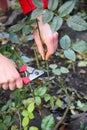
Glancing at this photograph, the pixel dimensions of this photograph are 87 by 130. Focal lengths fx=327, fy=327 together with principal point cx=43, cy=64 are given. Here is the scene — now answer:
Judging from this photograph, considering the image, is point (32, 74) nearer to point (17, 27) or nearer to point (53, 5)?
point (17, 27)

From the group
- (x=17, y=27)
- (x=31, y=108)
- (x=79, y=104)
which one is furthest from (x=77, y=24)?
(x=79, y=104)

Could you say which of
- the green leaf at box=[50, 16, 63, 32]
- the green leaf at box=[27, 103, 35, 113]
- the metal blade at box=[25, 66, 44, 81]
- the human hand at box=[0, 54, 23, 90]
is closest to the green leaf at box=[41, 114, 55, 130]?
the green leaf at box=[27, 103, 35, 113]

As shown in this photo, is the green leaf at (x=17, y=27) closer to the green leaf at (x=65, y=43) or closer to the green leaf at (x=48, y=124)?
the green leaf at (x=65, y=43)

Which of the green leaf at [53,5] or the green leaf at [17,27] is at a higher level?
the green leaf at [53,5]

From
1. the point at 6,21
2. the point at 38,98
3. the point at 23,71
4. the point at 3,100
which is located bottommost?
the point at 6,21

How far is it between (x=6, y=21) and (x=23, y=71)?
2699 mm

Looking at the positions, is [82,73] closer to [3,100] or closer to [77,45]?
[3,100]

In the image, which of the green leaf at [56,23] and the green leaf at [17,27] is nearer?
the green leaf at [56,23]

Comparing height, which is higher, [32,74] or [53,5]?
[53,5]

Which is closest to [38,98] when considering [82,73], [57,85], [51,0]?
[51,0]

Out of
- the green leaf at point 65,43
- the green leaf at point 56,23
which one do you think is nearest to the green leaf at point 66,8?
the green leaf at point 56,23

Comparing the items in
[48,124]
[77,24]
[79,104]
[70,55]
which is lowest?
[79,104]

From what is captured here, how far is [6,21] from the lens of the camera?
3.93 meters

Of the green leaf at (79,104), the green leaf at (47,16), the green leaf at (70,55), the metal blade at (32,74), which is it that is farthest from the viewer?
the green leaf at (79,104)
